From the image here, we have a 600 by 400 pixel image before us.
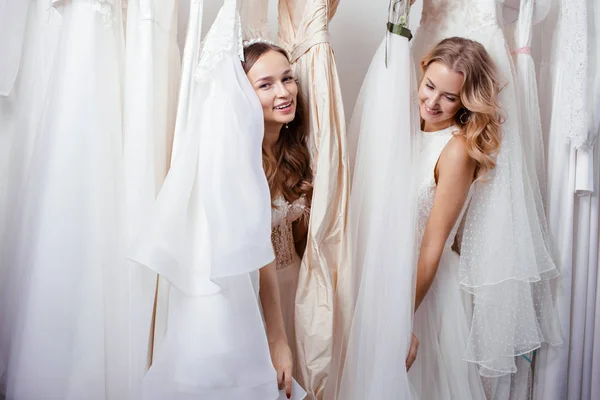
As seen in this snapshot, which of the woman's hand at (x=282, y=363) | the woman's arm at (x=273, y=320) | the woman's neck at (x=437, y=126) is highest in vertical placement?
the woman's neck at (x=437, y=126)

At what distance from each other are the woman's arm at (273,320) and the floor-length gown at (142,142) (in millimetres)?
226

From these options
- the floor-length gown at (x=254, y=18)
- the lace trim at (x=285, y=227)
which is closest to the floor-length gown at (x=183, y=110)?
the floor-length gown at (x=254, y=18)

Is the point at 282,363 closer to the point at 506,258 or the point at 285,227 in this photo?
the point at 285,227

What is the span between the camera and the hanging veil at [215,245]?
2.77 feet

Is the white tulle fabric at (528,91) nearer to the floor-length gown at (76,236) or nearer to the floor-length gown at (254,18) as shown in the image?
the floor-length gown at (254,18)

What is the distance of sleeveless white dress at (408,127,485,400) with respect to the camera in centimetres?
108

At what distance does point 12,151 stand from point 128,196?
354mm

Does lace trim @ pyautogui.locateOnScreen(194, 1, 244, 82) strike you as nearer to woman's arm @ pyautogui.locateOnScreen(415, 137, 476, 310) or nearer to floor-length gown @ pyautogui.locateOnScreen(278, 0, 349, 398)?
floor-length gown @ pyautogui.locateOnScreen(278, 0, 349, 398)

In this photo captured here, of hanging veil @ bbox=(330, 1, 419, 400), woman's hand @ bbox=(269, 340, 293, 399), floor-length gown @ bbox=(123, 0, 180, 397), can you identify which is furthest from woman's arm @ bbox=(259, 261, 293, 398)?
floor-length gown @ bbox=(123, 0, 180, 397)

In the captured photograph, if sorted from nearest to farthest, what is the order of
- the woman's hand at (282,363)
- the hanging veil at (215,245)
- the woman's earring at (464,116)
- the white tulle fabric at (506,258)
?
1. the hanging veil at (215,245)
2. the woman's hand at (282,363)
3. the white tulle fabric at (506,258)
4. the woman's earring at (464,116)

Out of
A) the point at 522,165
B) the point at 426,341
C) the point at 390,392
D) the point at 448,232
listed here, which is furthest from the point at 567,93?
the point at 390,392

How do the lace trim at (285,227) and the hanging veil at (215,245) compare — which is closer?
the hanging veil at (215,245)

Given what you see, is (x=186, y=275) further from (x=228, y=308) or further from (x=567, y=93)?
(x=567, y=93)

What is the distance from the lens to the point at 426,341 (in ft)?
3.67
